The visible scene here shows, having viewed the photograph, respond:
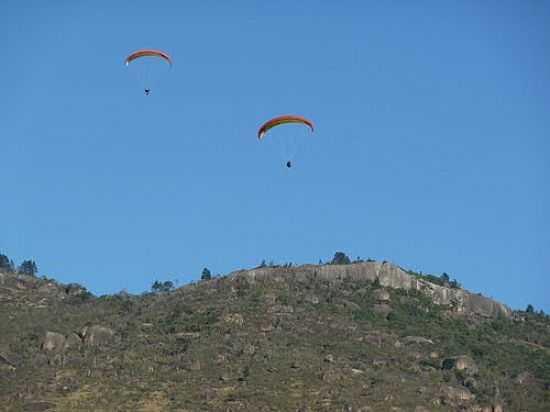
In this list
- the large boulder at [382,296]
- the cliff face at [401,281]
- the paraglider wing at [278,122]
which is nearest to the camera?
the paraglider wing at [278,122]

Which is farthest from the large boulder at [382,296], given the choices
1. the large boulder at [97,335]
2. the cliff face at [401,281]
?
the large boulder at [97,335]

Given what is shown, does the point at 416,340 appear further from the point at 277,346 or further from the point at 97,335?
the point at 97,335

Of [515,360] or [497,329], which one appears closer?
[515,360]

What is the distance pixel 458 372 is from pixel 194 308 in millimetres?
31478

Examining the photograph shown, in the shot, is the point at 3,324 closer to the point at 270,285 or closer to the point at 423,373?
the point at 270,285

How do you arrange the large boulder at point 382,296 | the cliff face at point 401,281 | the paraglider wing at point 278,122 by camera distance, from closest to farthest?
the paraglider wing at point 278,122 → the large boulder at point 382,296 → the cliff face at point 401,281

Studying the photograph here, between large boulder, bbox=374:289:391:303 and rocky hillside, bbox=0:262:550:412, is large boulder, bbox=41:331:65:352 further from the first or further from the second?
large boulder, bbox=374:289:391:303

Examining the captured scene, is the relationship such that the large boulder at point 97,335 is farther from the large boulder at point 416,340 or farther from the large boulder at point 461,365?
the large boulder at point 461,365

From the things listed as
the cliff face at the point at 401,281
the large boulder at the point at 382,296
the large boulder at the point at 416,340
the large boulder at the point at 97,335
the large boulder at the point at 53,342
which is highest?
the cliff face at the point at 401,281

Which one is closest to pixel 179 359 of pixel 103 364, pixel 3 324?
pixel 103 364

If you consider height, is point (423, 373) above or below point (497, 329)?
below

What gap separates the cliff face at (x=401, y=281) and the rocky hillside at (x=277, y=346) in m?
0.18

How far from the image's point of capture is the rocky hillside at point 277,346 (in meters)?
139

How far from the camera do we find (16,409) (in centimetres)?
13388
